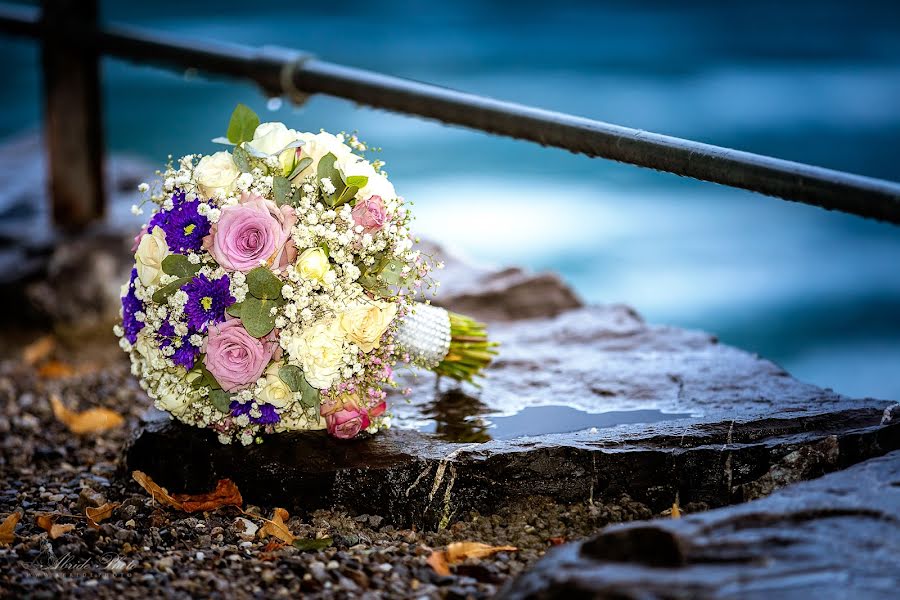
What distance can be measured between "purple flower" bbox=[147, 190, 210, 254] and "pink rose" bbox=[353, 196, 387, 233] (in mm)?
340

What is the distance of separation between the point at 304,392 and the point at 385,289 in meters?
0.31

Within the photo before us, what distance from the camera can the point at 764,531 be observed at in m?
1.75

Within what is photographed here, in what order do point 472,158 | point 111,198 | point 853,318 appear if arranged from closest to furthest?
point 111,198, point 853,318, point 472,158

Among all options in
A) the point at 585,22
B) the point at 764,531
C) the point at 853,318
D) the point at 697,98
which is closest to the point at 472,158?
the point at 697,98

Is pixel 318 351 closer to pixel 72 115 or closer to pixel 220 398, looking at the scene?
pixel 220 398

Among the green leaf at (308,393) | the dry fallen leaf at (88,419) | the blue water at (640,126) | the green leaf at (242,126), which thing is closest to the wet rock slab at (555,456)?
the green leaf at (308,393)

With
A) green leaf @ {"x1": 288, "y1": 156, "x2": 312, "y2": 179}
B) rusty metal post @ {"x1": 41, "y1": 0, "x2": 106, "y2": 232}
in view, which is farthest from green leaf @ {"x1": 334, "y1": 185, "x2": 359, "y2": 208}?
rusty metal post @ {"x1": 41, "y1": 0, "x2": 106, "y2": 232}

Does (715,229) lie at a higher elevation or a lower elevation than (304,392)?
higher

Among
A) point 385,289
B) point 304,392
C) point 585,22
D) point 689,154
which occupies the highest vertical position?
point 585,22

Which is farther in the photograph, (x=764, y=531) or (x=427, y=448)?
(x=427, y=448)

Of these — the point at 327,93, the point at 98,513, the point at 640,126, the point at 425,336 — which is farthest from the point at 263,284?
the point at 640,126

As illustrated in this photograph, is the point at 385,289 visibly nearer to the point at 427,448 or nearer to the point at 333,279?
the point at 333,279

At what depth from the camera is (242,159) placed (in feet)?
7.75

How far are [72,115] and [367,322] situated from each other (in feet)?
9.41
